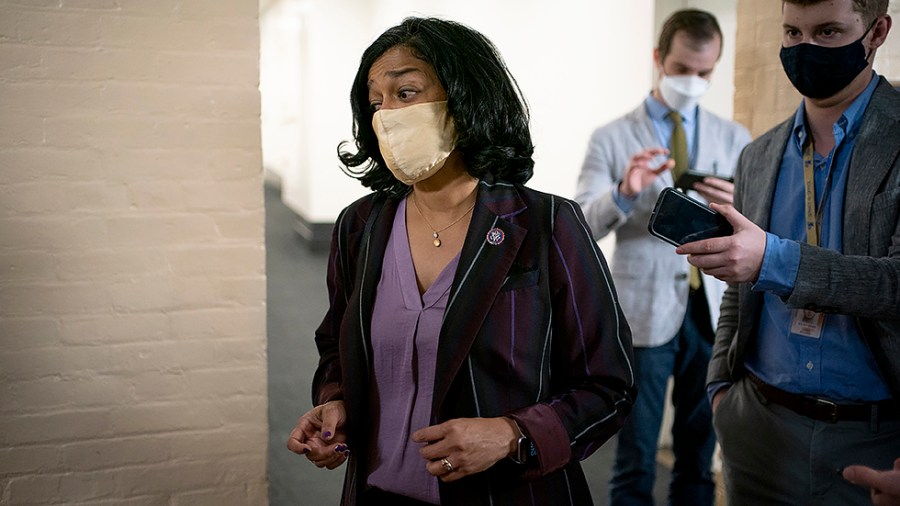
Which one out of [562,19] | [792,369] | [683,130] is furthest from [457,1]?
[792,369]

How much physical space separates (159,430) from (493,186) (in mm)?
1539

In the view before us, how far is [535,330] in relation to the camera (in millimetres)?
1414

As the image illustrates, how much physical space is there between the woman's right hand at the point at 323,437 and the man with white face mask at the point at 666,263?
4.71 ft

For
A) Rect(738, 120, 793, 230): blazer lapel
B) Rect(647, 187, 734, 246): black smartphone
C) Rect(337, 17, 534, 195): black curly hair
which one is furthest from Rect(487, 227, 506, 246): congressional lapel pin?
Rect(738, 120, 793, 230): blazer lapel

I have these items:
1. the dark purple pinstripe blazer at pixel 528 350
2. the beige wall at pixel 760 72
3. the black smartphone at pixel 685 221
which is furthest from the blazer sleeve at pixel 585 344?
the beige wall at pixel 760 72

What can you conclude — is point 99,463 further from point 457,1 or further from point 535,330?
point 457,1

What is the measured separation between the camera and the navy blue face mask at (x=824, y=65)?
5.15ft

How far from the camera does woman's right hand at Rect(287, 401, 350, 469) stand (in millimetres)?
1450

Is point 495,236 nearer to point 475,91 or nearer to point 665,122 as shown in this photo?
point 475,91

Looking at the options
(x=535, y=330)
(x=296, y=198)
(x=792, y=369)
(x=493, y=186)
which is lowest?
(x=296, y=198)

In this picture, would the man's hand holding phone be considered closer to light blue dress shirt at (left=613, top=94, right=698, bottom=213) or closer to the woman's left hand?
the woman's left hand

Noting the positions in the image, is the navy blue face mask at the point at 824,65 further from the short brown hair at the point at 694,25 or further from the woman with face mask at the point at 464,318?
the short brown hair at the point at 694,25

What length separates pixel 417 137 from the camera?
4.91 feet

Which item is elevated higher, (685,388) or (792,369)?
(792,369)
